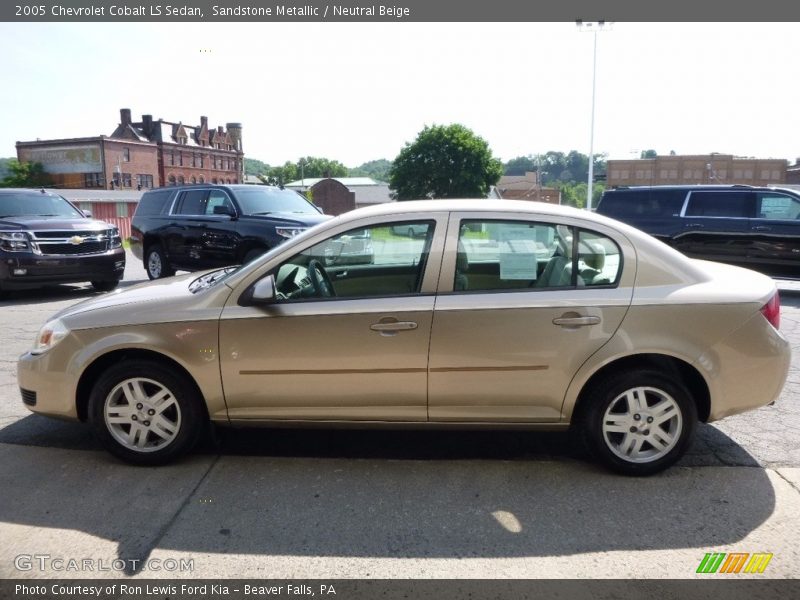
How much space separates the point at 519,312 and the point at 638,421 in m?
0.93

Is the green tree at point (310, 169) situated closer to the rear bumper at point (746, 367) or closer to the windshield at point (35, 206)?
the windshield at point (35, 206)

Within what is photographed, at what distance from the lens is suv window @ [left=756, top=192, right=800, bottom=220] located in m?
10.4

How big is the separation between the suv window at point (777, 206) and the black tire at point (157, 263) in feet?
35.0

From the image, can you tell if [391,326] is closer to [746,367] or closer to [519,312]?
[519,312]

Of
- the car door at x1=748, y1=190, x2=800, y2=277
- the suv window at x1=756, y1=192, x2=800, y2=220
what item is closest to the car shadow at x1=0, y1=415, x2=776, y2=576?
the car door at x1=748, y1=190, x2=800, y2=277

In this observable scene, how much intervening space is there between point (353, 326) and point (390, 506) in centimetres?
100

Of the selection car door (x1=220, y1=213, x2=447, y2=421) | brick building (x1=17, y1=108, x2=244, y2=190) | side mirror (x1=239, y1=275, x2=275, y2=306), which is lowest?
car door (x1=220, y1=213, x2=447, y2=421)

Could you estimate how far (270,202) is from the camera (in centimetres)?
1075

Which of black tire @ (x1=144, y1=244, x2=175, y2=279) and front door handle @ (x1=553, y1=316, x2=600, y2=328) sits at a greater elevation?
front door handle @ (x1=553, y1=316, x2=600, y2=328)

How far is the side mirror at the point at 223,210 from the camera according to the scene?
10.4 metres

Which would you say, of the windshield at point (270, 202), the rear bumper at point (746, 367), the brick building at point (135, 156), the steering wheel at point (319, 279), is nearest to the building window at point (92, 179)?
the brick building at point (135, 156)

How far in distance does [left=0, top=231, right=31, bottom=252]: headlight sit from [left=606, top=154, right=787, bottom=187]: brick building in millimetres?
73224

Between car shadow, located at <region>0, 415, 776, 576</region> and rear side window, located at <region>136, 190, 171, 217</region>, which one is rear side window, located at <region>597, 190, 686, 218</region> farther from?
rear side window, located at <region>136, 190, 171, 217</region>

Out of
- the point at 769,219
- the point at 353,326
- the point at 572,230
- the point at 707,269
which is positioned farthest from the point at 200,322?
the point at 769,219
